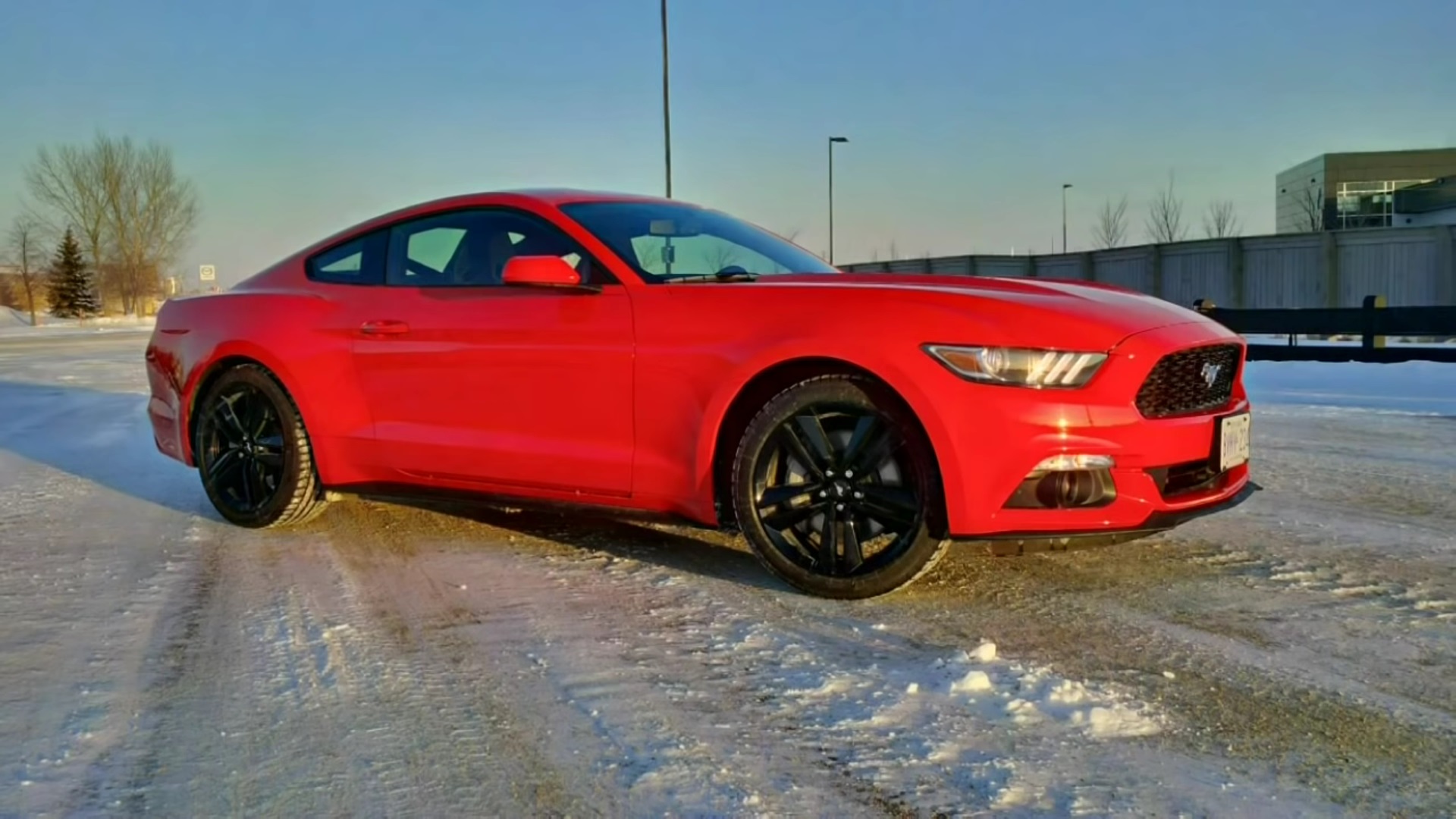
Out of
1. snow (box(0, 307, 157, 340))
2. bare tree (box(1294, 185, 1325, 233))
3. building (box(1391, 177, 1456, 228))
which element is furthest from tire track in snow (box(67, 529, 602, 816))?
building (box(1391, 177, 1456, 228))

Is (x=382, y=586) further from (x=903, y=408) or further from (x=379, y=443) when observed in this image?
(x=903, y=408)

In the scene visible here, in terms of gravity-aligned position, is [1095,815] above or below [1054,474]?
below

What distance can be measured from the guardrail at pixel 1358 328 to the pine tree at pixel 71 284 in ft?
236

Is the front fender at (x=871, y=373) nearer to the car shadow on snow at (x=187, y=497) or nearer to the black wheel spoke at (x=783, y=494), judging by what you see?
the black wheel spoke at (x=783, y=494)

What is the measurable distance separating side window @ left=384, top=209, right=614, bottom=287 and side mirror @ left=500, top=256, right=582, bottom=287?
0.12m

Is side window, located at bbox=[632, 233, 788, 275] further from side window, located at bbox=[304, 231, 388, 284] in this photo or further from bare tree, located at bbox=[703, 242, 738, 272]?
side window, located at bbox=[304, 231, 388, 284]

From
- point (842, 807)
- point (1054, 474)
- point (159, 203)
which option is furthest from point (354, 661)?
point (159, 203)

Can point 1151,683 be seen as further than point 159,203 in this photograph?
No

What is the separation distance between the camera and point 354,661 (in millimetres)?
2826

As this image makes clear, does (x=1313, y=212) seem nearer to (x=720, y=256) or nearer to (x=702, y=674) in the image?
(x=720, y=256)

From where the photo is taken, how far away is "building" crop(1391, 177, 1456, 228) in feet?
162

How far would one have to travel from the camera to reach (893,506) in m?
3.21

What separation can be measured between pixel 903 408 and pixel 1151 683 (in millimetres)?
1063

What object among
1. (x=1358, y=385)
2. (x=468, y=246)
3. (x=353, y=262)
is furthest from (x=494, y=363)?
(x=1358, y=385)
